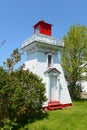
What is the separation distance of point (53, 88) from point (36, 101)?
4744 mm

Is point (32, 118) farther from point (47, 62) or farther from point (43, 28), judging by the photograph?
point (43, 28)

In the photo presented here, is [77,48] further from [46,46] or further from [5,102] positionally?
[5,102]

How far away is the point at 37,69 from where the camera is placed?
67.9ft

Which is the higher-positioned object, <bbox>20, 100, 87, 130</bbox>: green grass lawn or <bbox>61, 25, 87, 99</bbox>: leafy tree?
<bbox>61, 25, 87, 99</bbox>: leafy tree

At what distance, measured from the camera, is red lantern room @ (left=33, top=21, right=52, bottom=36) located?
2217 cm

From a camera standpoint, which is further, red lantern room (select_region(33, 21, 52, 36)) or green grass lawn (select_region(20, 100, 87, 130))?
red lantern room (select_region(33, 21, 52, 36))

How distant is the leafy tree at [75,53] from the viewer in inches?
1070

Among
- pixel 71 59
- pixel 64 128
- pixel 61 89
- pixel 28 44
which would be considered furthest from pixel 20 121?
pixel 71 59

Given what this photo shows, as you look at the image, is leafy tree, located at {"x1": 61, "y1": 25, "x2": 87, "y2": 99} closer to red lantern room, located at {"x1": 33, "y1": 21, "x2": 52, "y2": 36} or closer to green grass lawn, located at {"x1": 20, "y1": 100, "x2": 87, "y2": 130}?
red lantern room, located at {"x1": 33, "y1": 21, "x2": 52, "y2": 36}

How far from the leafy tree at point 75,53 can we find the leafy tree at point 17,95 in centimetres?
1032

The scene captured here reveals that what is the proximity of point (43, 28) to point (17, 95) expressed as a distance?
10.0 meters

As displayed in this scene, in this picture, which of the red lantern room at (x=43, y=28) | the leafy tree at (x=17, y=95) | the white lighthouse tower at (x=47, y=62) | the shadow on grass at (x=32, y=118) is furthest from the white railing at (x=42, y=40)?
the shadow on grass at (x=32, y=118)

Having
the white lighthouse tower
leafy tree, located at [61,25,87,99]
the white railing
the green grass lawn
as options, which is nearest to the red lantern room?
the white lighthouse tower

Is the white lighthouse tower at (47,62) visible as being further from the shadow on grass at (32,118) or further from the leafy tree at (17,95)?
the leafy tree at (17,95)
